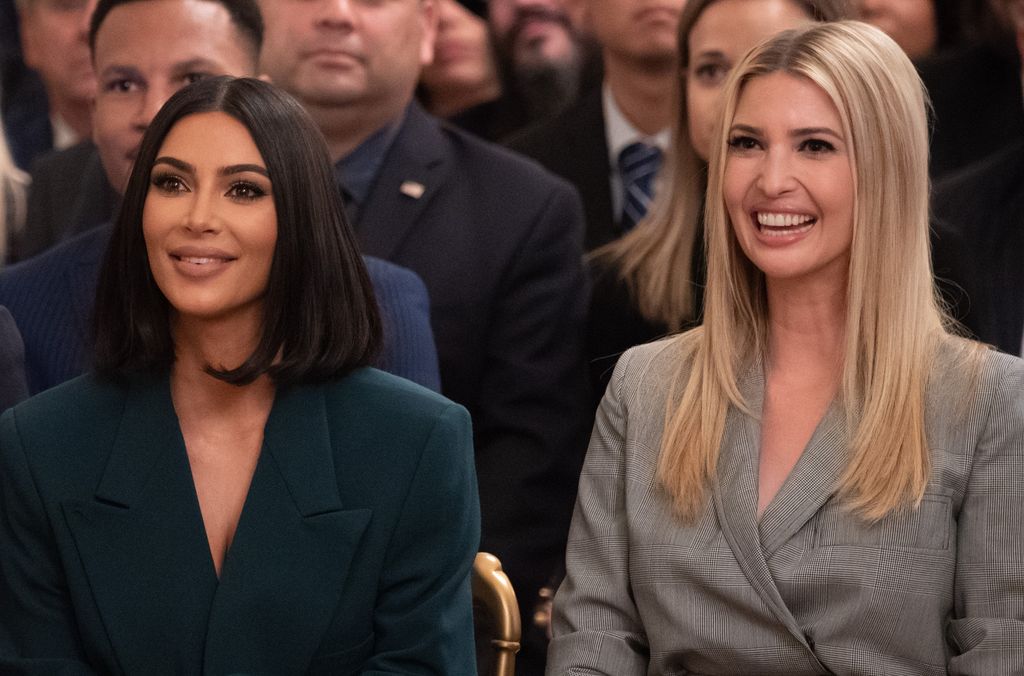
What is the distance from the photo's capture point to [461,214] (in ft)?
12.6

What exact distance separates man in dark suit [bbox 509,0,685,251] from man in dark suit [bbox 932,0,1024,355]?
0.78 metres

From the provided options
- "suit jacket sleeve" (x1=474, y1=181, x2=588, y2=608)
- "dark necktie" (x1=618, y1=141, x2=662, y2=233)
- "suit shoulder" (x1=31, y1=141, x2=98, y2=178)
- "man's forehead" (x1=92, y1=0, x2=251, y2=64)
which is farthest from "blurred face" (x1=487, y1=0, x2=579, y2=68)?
"man's forehead" (x1=92, y1=0, x2=251, y2=64)

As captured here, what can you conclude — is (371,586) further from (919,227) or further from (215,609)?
(919,227)

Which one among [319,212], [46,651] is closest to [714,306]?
[319,212]

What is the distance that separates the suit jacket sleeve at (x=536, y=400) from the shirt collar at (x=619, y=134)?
0.50 meters

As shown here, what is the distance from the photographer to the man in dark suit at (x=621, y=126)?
430cm

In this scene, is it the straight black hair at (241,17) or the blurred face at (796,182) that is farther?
the straight black hair at (241,17)

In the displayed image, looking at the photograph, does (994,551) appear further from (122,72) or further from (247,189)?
(122,72)

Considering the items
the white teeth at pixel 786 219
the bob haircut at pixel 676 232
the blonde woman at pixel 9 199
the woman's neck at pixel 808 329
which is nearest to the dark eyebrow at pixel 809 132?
the white teeth at pixel 786 219

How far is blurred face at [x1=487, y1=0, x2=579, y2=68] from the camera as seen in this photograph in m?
5.28

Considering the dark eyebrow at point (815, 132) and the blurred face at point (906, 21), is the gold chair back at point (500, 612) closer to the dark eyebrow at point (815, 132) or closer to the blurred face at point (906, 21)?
the dark eyebrow at point (815, 132)

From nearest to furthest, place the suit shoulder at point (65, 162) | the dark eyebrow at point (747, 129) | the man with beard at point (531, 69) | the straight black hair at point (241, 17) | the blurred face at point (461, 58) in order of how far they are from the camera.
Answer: the dark eyebrow at point (747, 129)
the straight black hair at point (241, 17)
the suit shoulder at point (65, 162)
the man with beard at point (531, 69)
the blurred face at point (461, 58)

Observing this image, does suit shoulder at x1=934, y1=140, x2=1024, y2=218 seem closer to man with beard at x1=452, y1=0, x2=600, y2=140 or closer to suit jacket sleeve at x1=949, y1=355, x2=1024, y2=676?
suit jacket sleeve at x1=949, y1=355, x2=1024, y2=676

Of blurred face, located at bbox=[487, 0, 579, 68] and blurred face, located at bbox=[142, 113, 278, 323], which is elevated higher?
blurred face, located at bbox=[487, 0, 579, 68]
